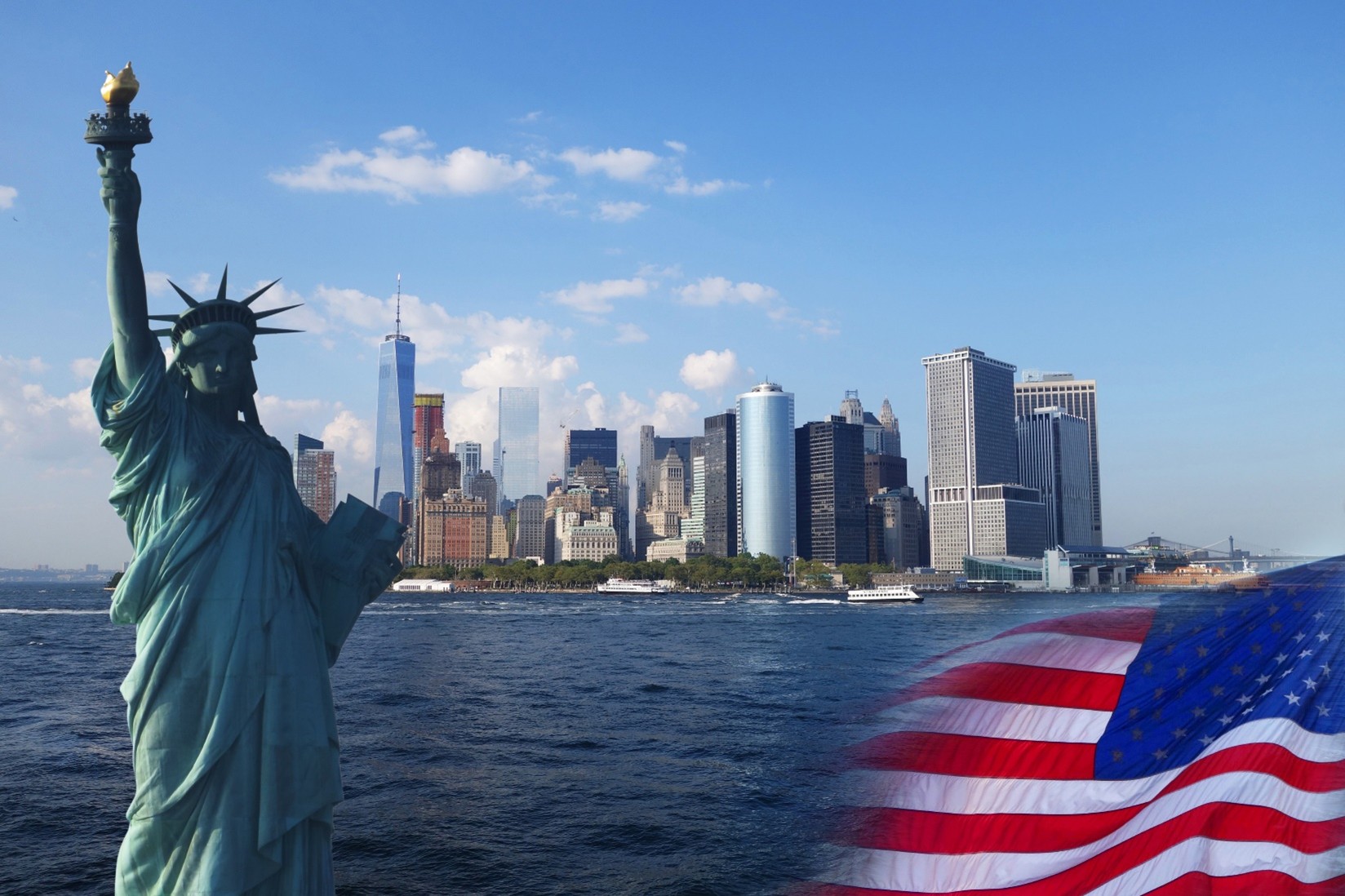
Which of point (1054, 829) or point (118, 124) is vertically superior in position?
point (118, 124)

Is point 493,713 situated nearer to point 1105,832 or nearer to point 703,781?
point 703,781

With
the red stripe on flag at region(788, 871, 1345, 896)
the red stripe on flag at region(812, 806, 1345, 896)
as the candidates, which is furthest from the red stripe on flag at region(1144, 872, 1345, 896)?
the red stripe on flag at region(812, 806, 1345, 896)

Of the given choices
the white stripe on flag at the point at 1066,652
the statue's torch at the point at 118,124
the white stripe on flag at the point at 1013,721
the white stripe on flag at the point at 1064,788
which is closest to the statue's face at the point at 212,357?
the statue's torch at the point at 118,124

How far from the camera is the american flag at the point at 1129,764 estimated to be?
7.64m

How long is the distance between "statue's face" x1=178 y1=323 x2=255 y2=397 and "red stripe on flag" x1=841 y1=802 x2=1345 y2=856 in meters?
6.23

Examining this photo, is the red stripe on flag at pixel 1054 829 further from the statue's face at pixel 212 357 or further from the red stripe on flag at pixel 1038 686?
the statue's face at pixel 212 357

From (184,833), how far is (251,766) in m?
0.67

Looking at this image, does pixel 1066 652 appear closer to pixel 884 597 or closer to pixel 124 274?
pixel 124 274

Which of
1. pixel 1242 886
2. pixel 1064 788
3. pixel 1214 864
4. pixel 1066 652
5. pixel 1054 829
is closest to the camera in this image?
pixel 1242 886

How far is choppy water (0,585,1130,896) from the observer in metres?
24.0

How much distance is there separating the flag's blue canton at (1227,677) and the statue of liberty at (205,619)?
21.0ft

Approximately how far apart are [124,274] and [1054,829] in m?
8.38

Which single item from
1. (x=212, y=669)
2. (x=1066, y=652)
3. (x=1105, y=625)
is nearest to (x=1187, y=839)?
(x=1066, y=652)

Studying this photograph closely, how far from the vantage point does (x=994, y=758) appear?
8.34 m
